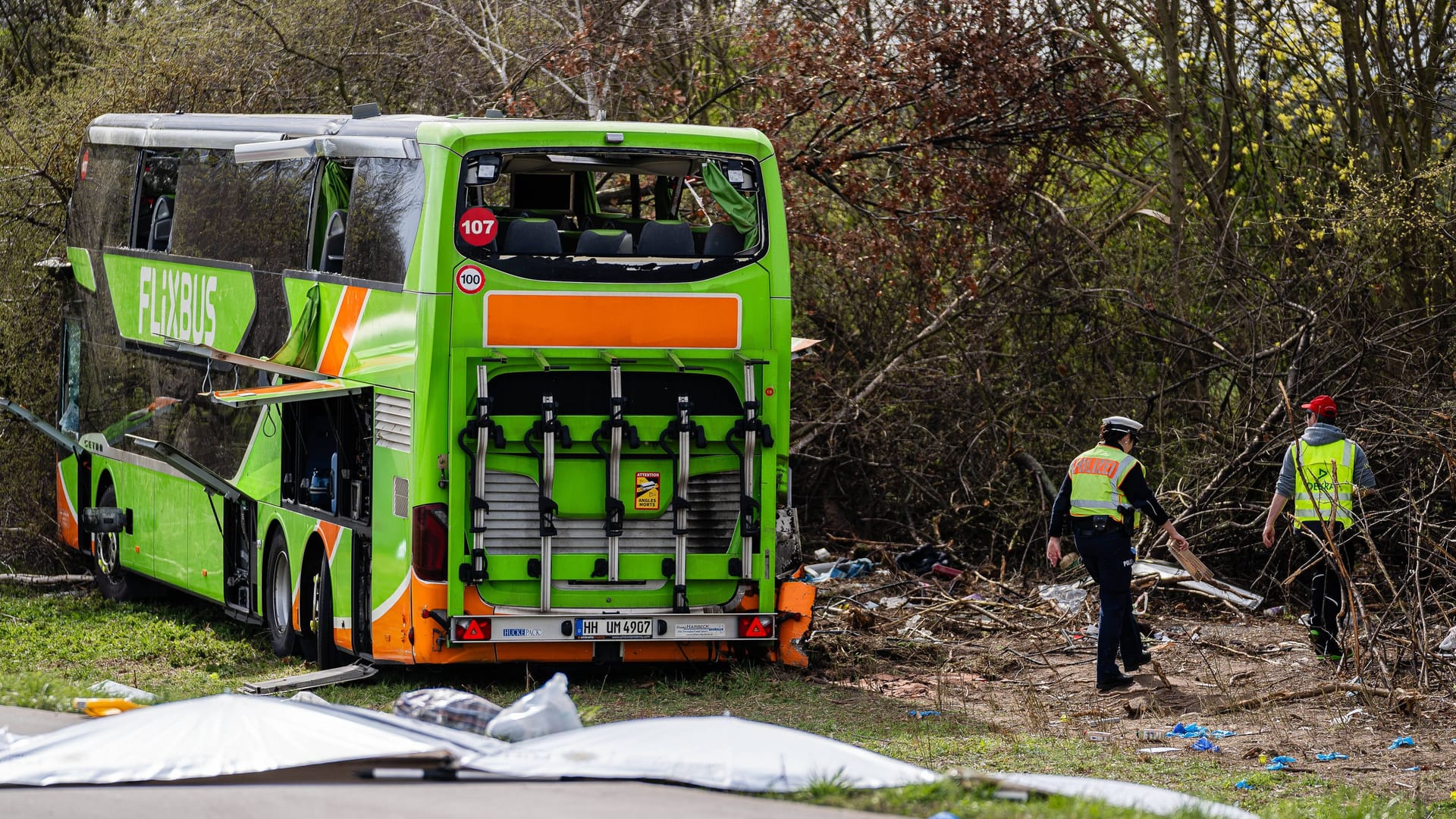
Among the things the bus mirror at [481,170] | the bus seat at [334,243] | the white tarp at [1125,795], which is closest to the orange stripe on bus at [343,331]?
the bus seat at [334,243]

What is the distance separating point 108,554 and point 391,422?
6207 mm

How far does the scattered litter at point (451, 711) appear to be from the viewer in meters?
7.37

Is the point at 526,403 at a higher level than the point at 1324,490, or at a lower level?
higher

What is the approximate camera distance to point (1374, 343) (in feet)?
49.9

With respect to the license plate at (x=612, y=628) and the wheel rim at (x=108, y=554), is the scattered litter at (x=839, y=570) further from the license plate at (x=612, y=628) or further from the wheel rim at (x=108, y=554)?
the wheel rim at (x=108, y=554)

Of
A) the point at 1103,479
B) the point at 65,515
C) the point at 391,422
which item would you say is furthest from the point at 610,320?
the point at 65,515

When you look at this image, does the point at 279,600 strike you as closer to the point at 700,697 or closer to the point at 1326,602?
the point at 700,697

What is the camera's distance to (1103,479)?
37.6ft

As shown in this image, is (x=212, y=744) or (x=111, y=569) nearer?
(x=212, y=744)

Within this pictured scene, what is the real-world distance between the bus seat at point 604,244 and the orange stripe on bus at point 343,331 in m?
1.47

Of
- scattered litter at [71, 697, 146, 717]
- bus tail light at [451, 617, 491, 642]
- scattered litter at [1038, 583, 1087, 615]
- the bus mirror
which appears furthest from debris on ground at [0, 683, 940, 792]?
scattered litter at [1038, 583, 1087, 615]

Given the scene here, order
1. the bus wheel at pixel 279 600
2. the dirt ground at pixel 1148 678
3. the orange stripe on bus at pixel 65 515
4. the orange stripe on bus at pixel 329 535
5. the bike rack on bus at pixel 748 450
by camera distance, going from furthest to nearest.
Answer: the orange stripe on bus at pixel 65 515 < the bus wheel at pixel 279 600 < the orange stripe on bus at pixel 329 535 < the bike rack on bus at pixel 748 450 < the dirt ground at pixel 1148 678

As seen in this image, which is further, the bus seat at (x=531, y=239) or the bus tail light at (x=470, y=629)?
the bus seat at (x=531, y=239)

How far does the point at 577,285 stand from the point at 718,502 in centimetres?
165
